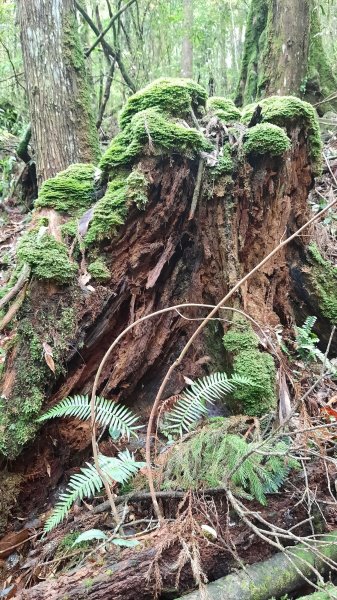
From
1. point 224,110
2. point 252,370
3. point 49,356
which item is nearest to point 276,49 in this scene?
point 224,110

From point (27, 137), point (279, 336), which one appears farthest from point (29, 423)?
point (27, 137)

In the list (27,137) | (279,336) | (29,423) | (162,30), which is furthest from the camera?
(162,30)

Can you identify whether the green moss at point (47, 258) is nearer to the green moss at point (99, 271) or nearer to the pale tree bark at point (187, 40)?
the green moss at point (99, 271)

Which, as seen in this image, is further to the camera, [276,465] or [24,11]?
[24,11]

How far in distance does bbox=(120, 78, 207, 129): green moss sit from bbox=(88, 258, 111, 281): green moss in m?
1.26

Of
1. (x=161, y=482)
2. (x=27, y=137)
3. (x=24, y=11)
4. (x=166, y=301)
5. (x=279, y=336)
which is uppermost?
(x=24, y=11)

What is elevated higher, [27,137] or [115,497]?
[27,137]

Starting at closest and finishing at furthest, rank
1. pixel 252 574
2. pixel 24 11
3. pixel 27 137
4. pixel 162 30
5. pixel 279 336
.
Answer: pixel 252 574 < pixel 279 336 < pixel 24 11 < pixel 27 137 < pixel 162 30

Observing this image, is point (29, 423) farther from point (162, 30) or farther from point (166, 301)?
point (162, 30)

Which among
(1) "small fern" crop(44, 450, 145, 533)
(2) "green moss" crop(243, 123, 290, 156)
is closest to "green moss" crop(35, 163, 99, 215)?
(2) "green moss" crop(243, 123, 290, 156)

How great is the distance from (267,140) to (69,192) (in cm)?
161

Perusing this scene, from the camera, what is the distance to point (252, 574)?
6.80ft

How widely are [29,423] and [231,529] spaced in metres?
1.39

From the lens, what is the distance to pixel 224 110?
12.7ft
